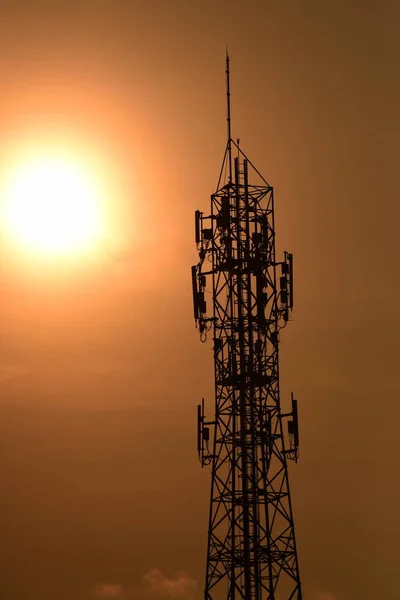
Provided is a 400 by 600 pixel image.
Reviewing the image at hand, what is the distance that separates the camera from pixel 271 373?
41625 mm

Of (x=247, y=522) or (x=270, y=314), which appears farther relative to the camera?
(x=270, y=314)

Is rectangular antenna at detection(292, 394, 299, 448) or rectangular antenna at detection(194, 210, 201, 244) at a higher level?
rectangular antenna at detection(194, 210, 201, 244)

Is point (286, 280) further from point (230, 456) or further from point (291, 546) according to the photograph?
point (291, 546)

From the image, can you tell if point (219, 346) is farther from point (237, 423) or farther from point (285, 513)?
point (285, 513)

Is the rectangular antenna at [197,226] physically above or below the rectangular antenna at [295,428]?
above

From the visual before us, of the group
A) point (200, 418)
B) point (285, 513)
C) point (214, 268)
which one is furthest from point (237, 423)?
point (214, 268)

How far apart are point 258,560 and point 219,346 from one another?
384 inches

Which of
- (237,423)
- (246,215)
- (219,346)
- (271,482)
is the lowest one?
(271,482)

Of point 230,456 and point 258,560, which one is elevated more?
point 230,456

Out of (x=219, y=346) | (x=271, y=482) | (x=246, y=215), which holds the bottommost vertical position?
(x=271, y=482)

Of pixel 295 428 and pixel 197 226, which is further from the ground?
pixel 197 226

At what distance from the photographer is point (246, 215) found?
41531mm

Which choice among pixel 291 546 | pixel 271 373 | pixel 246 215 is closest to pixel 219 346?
pixel 271 373

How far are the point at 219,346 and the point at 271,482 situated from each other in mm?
6636
